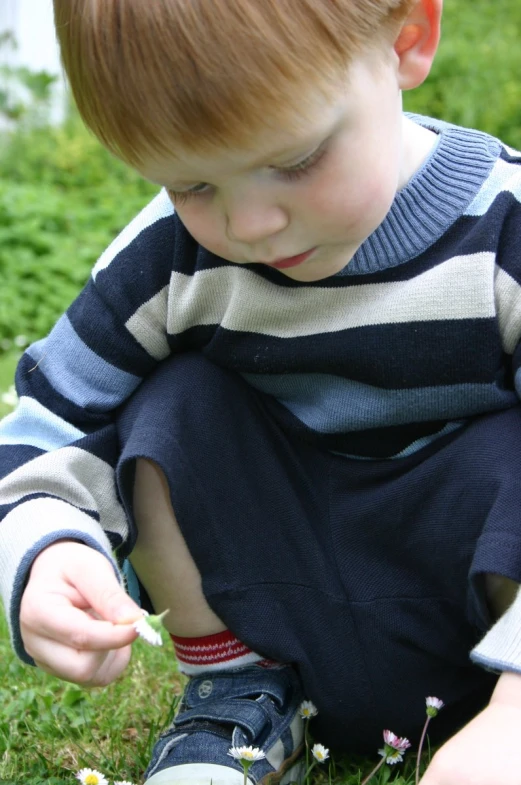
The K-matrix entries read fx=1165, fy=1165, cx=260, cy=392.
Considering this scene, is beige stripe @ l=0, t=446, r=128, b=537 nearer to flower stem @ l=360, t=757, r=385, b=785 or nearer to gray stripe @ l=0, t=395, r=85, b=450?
gray stripe @ l=0, t=395, r=85, b=450

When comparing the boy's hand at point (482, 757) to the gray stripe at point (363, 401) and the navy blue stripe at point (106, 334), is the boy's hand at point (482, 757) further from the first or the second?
the navy blue stripe at point (106, 334)

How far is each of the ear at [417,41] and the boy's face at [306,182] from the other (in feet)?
0.09

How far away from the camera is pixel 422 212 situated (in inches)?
65.9

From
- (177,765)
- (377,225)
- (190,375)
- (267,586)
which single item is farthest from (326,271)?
(177,765)

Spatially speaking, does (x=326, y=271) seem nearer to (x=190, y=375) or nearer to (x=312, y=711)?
(x=190, y=375)

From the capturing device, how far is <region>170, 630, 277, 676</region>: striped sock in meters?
1.75

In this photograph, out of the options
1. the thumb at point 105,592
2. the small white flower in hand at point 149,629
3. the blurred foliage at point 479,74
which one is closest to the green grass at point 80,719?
the thumb at point 105,592

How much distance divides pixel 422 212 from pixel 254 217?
14.6 inches

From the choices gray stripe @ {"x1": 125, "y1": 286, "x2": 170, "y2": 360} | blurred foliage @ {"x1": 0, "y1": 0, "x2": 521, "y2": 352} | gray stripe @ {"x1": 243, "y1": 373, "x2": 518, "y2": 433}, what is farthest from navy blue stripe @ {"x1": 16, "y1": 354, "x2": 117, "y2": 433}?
blurred foliage @ {"x1": 0, "y1": 0, "x2": 521, "y2": 352}

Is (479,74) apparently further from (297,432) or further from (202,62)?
(202,62)

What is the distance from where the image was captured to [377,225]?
1558 mm

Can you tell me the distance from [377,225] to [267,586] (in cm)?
55

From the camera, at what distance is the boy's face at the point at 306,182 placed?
1.36 m

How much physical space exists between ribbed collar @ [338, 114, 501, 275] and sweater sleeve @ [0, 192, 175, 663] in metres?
A: 0.31
